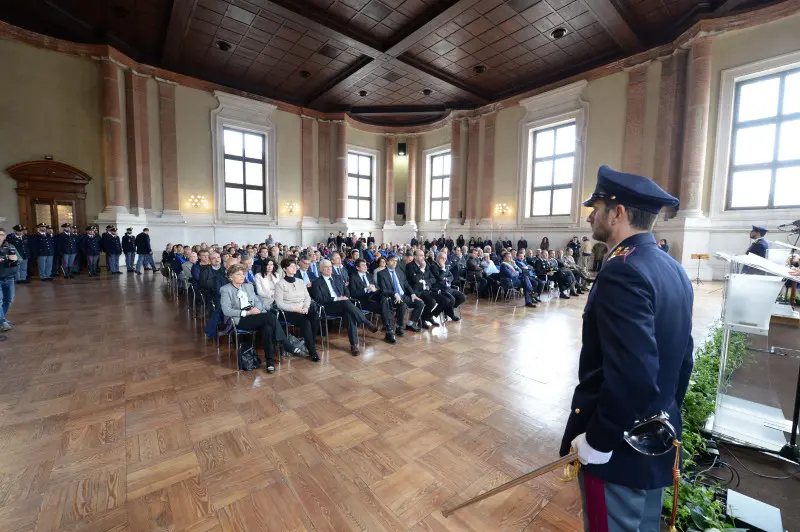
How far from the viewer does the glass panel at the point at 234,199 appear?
15156 mm

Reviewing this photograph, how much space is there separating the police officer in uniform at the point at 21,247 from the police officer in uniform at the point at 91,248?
4.47ft

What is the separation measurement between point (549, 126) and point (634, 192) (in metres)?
15.3

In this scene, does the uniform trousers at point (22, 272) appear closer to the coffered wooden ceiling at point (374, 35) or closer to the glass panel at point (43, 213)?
the glass panel at point (43, 213)

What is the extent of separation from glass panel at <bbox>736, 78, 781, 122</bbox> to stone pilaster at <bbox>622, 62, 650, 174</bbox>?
2386mm

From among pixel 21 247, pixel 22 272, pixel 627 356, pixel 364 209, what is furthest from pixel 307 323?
pixel 364 209

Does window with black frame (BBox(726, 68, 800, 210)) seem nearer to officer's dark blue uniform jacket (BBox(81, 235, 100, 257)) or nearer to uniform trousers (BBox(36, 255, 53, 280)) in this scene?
officer's dark blue uniform jacket (BBox(81, 235, 100, 257))

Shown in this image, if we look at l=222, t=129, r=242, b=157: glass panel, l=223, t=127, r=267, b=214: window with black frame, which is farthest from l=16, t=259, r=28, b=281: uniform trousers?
l=222, t=129, r=242, b=157: glass panel

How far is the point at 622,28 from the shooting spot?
10281 mm

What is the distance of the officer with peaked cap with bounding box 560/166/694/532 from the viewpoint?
1.01m

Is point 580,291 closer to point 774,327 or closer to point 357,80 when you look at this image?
point 774,327

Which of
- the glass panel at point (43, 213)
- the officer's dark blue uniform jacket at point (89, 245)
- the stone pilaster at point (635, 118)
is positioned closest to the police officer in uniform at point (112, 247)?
the officer's dark blue uniform jacket at point (89, 245)

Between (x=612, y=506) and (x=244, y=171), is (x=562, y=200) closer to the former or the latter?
(x=244, y=171)

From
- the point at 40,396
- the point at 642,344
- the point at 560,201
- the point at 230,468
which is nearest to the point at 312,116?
the point at 560,201

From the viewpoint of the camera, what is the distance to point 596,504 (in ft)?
3.96
